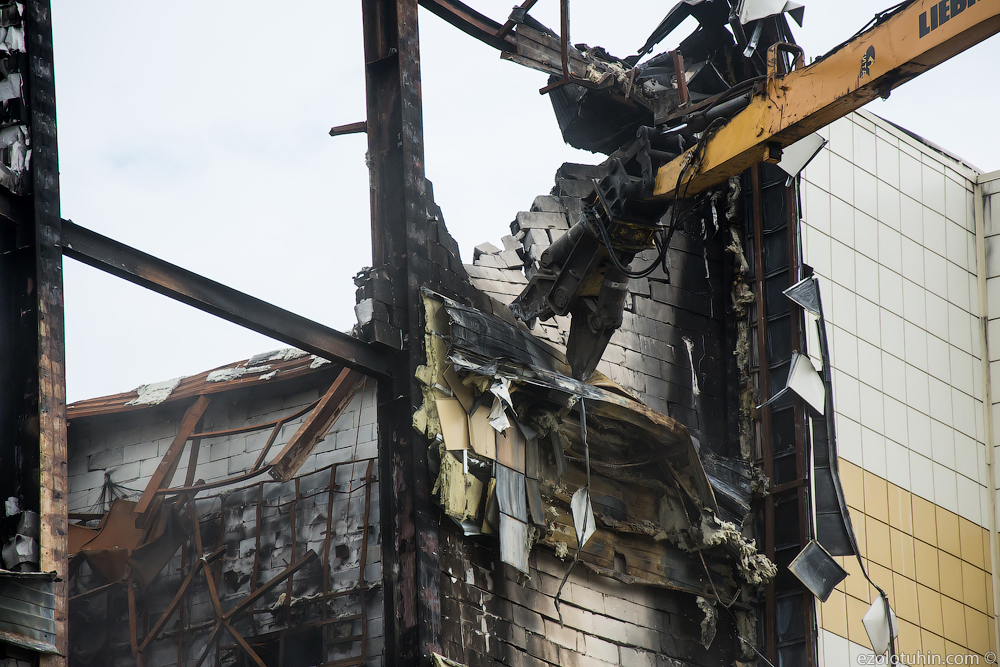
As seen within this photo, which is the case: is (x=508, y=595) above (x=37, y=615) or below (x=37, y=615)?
above

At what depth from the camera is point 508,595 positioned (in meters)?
11.1

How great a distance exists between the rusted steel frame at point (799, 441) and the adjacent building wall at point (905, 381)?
245mm

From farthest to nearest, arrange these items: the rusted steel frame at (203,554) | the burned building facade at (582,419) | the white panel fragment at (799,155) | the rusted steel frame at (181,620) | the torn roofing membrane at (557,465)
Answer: the rusted steel frame at (181,620) < the rusted steel frame at (203,554) < the white panel fragment at (799,155) < the torn roofing membrane at (557,465) < the burned building facade at (582,419)

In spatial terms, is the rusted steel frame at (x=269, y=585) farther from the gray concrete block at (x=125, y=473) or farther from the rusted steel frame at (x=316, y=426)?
the gray concrete block at (x=125, y=473)

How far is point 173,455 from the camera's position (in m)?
15.7

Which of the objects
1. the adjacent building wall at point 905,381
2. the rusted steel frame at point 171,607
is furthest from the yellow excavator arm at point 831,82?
the rusted steel frame at point 171,607

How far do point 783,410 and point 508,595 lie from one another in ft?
13.7

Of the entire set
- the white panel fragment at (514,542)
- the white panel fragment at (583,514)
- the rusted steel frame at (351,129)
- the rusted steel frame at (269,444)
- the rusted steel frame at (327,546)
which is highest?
the rusted steel frame at (351,129)

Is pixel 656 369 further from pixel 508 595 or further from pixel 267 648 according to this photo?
pixel 267 648

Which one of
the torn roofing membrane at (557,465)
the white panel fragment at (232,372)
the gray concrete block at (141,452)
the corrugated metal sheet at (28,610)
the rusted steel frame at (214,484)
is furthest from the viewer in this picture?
the gray concrete block at (141,452)

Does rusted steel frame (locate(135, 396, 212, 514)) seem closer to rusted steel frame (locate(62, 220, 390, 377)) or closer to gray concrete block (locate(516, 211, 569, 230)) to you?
gray concrete block (locate(516, 211, 569, 230))

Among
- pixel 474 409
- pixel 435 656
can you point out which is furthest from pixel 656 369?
pixel 435 656

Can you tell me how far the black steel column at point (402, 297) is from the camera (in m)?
10.3

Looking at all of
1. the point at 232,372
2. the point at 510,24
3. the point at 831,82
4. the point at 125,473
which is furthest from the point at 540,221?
the point at 125,473
